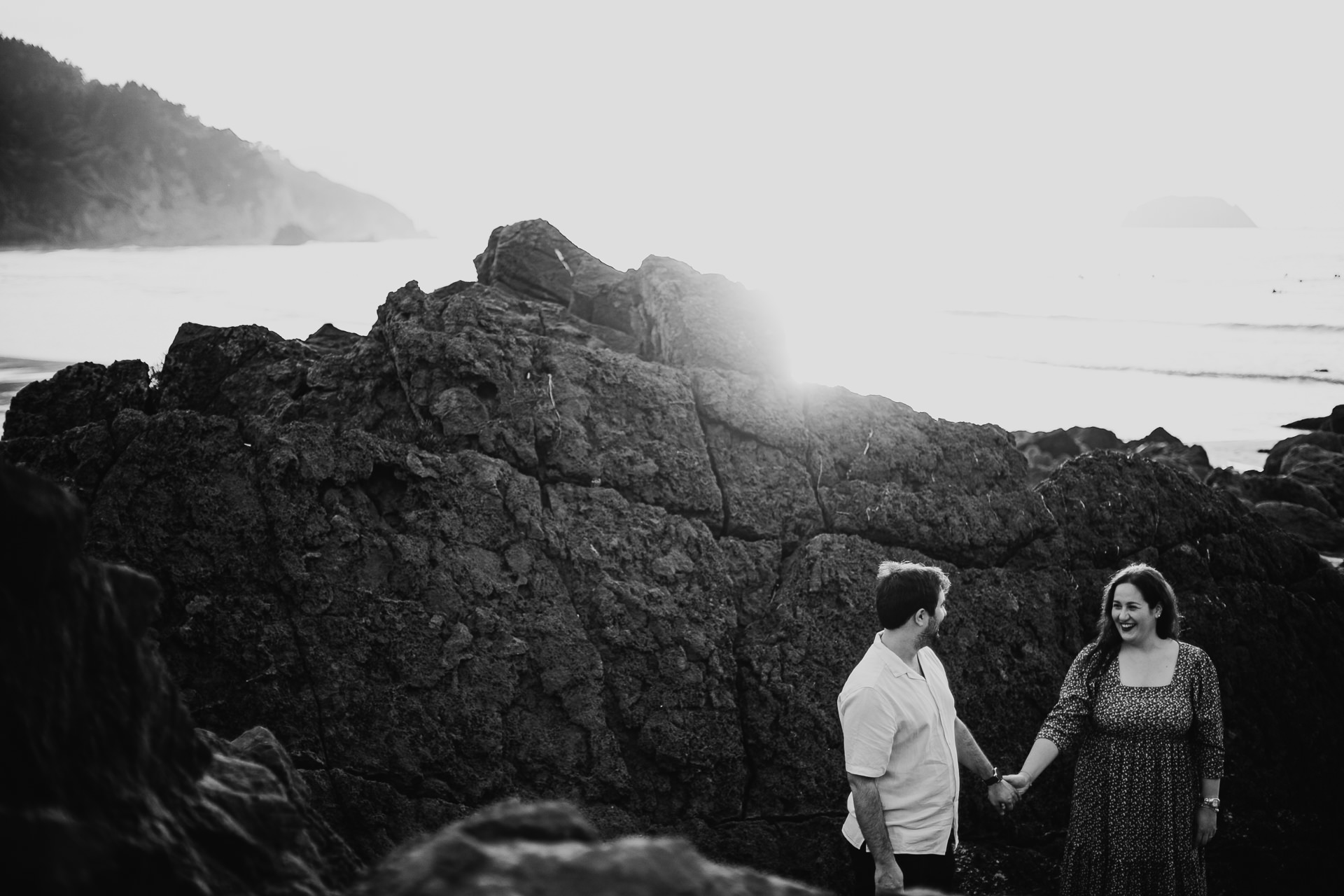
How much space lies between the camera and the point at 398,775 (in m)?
4.94

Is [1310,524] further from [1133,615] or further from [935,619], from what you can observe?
[935,619]

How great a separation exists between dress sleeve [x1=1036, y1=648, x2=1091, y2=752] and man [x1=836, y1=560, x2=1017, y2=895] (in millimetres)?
770

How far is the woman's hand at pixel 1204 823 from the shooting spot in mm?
4527

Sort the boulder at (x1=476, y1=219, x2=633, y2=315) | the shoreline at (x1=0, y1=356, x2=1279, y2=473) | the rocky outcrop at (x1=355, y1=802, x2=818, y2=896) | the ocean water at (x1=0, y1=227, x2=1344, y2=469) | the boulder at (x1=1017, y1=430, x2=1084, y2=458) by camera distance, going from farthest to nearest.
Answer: the ocean water at (x1=0, y1=227, x2=1344, y2=469) → the boulder at (x1=1017, y1=430, x2=1084, y2=458) → the shoreline at (x1=0, y1=356, x2=1279, y2=473) → the boulder at (x1=476, y1=219, x2=633, y2=315) → the rocky outcrop at (x1=355, y1=802, x2=818, y2=896)

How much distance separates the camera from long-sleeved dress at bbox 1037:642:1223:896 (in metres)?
4.55

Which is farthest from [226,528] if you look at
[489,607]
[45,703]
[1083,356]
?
[1083,356]

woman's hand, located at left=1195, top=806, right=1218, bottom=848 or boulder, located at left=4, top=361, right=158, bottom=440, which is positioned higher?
boulder, located at left=4, top=361, right=158, bottom=440

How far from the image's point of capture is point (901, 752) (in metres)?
4.12

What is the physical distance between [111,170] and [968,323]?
86293 millimetres

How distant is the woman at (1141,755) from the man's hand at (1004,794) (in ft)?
0.10

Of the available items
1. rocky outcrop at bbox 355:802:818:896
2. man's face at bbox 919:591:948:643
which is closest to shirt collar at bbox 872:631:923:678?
man's face at bbox 919:591:948:643

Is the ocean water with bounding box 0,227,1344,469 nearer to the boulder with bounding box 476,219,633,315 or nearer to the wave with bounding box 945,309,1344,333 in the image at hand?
the wave with bounding box 945,309,1344,333

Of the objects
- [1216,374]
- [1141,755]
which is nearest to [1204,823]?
[1141,755]

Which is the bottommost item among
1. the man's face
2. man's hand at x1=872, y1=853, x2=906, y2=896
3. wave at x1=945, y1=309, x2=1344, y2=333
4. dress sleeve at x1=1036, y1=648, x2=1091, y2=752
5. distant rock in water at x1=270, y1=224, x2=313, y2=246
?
man's hand at x1=872, y1=853, x2=906, y2=896
